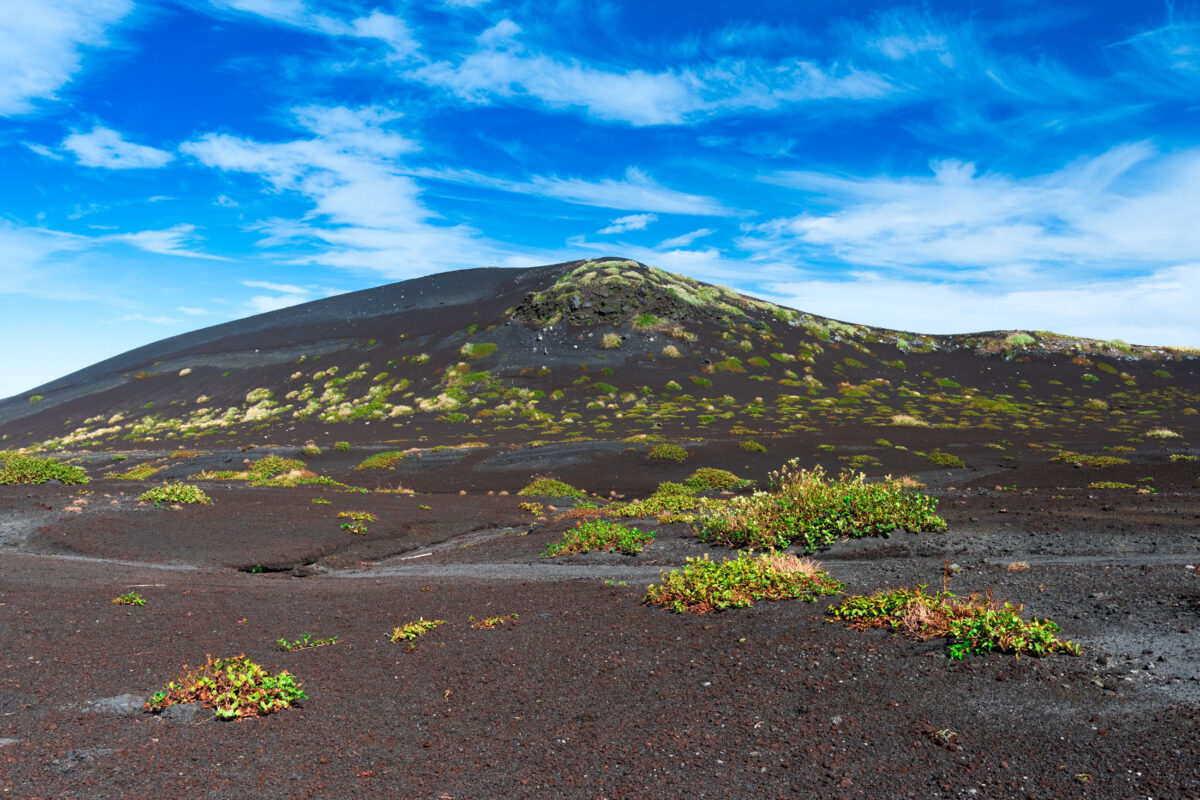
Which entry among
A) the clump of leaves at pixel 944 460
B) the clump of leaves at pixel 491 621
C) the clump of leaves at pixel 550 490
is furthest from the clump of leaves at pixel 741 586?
the clump of leaves at pixel 944 460

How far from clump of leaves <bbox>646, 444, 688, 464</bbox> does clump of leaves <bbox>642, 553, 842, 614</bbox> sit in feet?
82.5

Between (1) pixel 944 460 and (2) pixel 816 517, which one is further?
(1) pixel 944 460

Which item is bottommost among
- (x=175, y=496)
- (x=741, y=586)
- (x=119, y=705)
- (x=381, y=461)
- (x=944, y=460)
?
(x=944, y=460)

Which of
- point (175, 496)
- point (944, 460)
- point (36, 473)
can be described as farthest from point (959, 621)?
point (944, 460)

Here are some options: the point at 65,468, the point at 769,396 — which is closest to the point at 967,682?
the point at 65,468

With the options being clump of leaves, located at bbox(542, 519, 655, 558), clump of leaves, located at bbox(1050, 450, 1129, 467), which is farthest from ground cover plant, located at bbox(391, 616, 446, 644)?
clump of leaves, located at bbox(1050, 450, 1129, 467)

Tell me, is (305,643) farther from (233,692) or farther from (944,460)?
(944,460)

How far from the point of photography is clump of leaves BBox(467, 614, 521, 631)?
30.9 feet

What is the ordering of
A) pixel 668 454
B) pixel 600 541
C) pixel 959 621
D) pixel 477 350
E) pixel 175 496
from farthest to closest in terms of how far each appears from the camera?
pixel 477 350 → pixel 668 454 → pixel 175 496 → pixel 600 541 → pixel 959 621

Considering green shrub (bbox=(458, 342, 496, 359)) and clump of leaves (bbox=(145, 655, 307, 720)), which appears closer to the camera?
clump of leaves (bbox=(145, 655, 307, 720))

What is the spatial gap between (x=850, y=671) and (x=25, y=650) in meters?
9.83

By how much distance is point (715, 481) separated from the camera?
3053 centimetres

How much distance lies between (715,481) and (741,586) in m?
21.5

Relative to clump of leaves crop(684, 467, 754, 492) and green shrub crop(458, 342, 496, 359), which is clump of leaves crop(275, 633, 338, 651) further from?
green shrub crop(458, 342, 496, 359)
